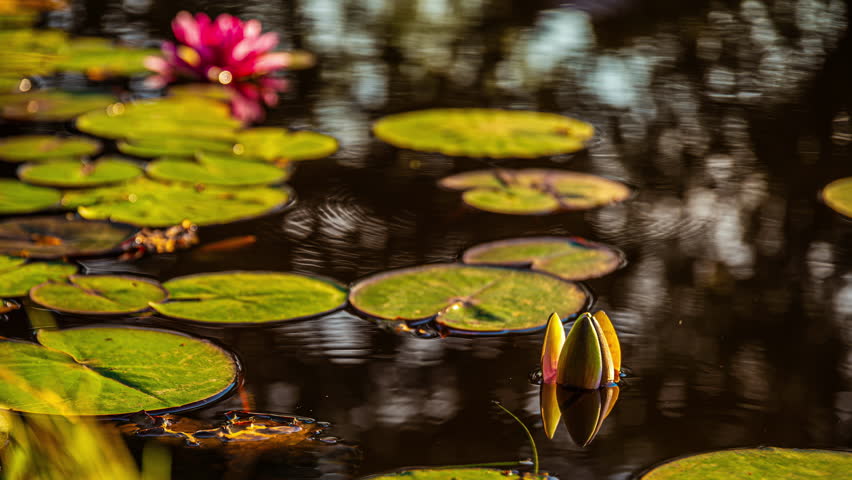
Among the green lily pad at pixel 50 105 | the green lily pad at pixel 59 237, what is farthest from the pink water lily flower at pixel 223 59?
the green lily pad at pixel 59 237

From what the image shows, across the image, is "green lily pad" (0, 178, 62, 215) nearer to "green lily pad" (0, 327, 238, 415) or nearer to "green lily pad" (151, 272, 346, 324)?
"green lily pad" (151, 272, 346, 324)

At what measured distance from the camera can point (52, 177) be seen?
235 cm

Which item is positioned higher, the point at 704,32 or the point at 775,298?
the point at 704,32

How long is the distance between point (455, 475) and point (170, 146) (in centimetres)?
176

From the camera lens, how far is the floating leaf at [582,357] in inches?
54.2

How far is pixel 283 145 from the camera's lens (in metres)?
2.64

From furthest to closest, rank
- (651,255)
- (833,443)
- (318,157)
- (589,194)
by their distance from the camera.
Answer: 1. (318,157)
2. (589,194)
3. (651,255)
4. (833,443)

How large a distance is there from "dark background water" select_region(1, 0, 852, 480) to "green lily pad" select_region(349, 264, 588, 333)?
0.05 meters

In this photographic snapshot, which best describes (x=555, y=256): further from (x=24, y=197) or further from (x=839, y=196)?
(x=24, y=197)

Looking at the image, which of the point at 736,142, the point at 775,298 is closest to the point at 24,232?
the point at 775,298

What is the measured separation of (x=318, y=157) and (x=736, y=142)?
1241 millimetres

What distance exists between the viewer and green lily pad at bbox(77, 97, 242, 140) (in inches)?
108

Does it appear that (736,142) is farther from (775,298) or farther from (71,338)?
(71,338)

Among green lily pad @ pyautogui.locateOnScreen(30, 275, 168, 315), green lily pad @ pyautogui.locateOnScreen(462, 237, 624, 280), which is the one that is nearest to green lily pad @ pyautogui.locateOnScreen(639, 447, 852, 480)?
green lily pad @ pyautogui.locateOnScreen(462, 237, 624, 280)
